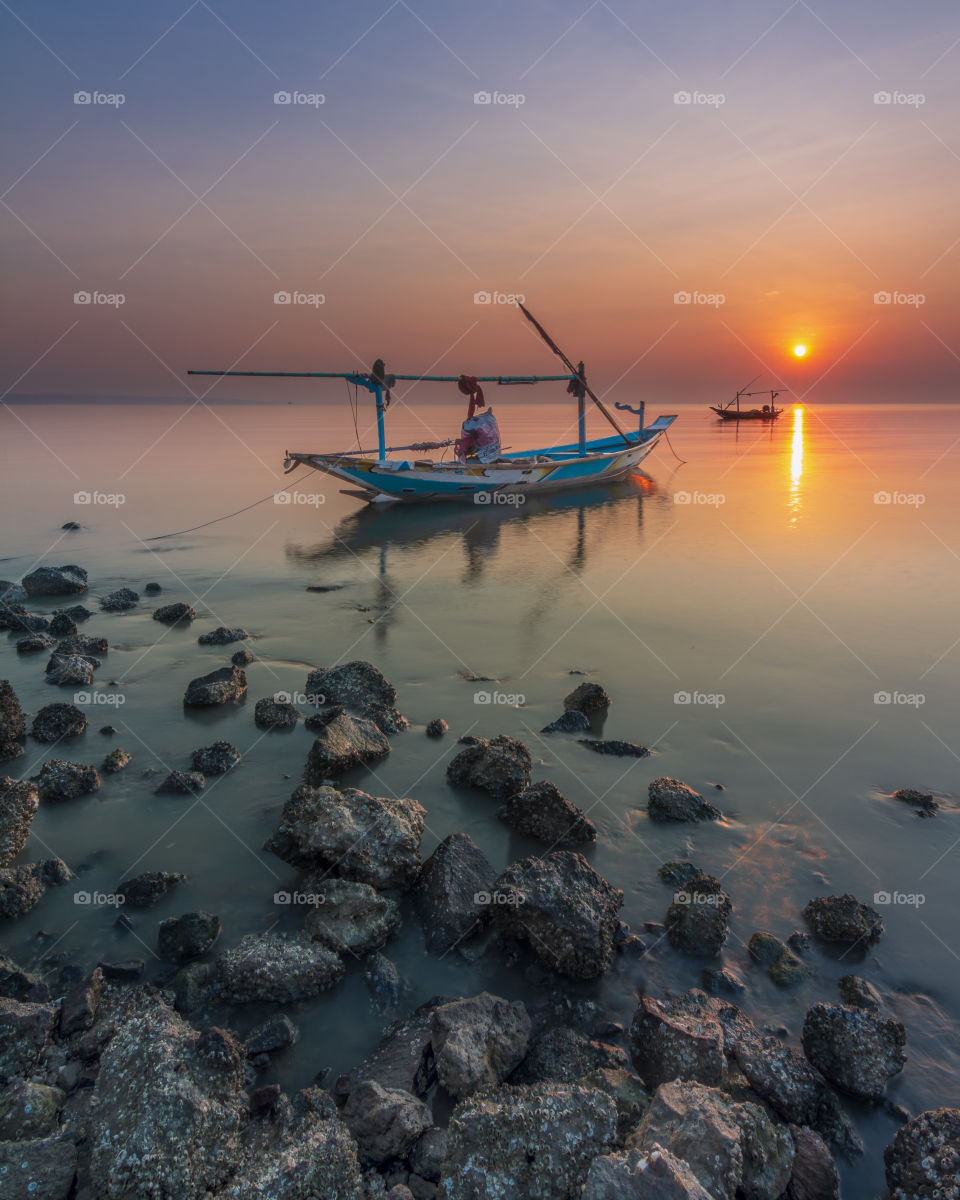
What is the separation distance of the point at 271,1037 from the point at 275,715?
530 cm

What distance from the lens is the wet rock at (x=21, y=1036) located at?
4.64 metres

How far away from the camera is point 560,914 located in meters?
5.63

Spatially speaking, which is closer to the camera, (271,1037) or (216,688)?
(271,1037)

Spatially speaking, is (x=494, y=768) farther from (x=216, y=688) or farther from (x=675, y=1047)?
(x=216, y=688)

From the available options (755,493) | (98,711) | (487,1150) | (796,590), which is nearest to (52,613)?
(98,711)

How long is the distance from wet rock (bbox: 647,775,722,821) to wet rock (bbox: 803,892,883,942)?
1.59 meters

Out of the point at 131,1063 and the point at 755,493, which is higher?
the point at 755,493

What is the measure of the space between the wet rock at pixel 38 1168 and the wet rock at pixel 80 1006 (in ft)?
3.22

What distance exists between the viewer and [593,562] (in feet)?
71.1

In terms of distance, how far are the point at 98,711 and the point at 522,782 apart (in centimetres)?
629

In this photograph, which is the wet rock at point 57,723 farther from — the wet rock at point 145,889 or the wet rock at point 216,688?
the wet rock at point 145,889

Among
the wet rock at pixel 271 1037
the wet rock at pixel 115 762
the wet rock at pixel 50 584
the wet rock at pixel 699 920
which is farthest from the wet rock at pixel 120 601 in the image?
the wet rock at pixel 699 920

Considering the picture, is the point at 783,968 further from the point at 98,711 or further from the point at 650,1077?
the point at 98,711

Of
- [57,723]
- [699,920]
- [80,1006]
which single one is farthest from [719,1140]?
[57,723]
